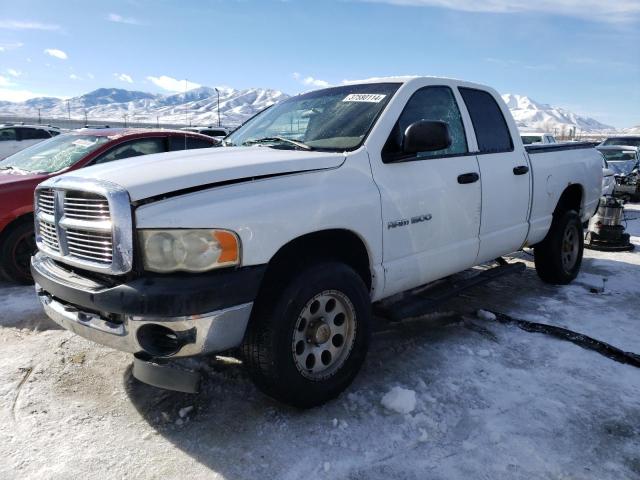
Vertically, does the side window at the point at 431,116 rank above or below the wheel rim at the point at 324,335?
above

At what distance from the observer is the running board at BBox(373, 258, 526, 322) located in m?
3.49

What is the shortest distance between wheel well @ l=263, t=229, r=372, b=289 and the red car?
234 cm

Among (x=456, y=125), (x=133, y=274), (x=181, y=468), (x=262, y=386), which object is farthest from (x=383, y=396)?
(x=456, y=125)

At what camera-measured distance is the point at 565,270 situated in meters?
5.49

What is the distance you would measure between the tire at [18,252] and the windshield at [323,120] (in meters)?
2.56

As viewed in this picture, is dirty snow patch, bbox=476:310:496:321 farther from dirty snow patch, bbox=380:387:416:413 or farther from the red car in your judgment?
the red car

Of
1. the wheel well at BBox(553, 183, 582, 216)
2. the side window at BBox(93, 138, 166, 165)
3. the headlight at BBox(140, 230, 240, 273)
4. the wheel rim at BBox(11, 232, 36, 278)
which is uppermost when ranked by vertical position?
the side window at BBox(93, 138, 166, 165)

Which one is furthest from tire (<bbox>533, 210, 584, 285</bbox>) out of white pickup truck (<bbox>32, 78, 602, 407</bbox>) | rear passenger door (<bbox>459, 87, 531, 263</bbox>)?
white pickup truck (<bbox>32, 78, 602, 407</bbox>)

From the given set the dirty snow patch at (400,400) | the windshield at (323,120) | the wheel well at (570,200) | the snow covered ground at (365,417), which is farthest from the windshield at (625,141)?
the dirty snow patch at (400,400)

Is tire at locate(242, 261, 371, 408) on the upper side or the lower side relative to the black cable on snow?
upper

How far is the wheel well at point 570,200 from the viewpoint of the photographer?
5391 mm

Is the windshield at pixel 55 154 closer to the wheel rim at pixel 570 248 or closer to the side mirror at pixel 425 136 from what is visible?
the side mirror at pixel 425 136

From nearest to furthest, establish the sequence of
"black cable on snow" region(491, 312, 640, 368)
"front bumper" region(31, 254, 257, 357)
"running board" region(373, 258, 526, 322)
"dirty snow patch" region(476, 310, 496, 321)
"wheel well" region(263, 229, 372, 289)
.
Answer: "front bumper" region(31, 254, 257, 357), "wheel well" region(263, 229, 372, 289), "running board" region(373, 258, 526, 322), "black cable on snow" region(491, 312, 640, 368), "dirty snow patch" region(476, 310, 496, 321)

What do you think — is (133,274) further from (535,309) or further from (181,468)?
(535,309)
